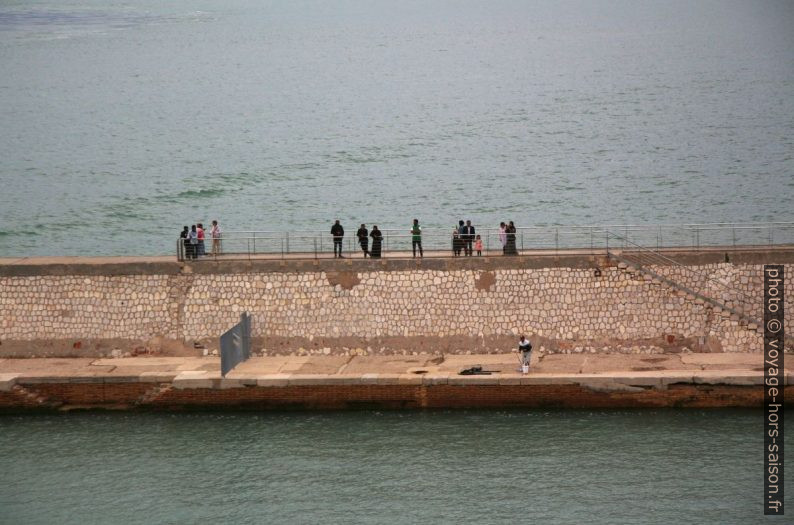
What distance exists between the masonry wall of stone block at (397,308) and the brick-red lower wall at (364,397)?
6.59 ft

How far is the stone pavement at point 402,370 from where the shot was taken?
1241 inches

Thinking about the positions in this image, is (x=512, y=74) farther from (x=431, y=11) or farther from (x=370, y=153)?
(x=431, y=11)

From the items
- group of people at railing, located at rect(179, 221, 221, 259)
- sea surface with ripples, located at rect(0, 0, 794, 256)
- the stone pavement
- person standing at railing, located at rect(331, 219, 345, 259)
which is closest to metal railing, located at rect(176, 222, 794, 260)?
group of people at railing, located at rect(179, 221, 221, 259)

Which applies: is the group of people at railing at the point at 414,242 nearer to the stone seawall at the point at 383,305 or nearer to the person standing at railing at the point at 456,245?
the person standing at railing at the point at 456,245

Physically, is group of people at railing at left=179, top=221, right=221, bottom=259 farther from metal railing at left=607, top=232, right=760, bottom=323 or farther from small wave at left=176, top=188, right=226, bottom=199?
small wave at left=176, top=188, right=226, bottom=199

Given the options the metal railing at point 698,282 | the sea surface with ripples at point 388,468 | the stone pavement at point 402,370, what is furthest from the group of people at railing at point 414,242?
the sea surface with ripples at point 388,468

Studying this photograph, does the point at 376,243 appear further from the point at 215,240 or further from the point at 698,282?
the point at 698,282

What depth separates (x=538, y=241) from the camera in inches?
1828

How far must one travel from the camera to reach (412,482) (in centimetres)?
2862

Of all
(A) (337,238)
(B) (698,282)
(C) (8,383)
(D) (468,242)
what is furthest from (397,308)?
(C) (8,383)

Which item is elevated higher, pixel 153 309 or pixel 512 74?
pixel 512 74

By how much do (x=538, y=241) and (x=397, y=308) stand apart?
44.3 feet

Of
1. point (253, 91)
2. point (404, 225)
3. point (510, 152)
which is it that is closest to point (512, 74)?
point (253, 91)

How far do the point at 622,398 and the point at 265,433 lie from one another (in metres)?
7.77
